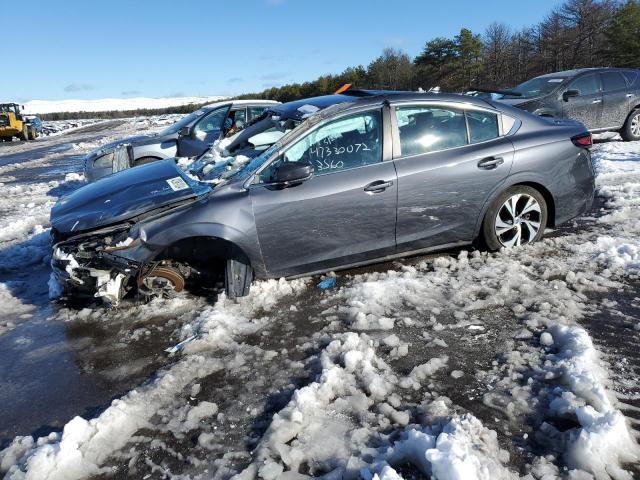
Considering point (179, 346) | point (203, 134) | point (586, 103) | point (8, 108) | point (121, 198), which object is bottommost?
point (179, 346)

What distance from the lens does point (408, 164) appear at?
4.12 meters

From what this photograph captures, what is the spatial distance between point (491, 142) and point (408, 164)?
0.96m

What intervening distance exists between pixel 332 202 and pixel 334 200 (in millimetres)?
25

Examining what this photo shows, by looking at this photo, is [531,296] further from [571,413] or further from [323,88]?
[323,88]

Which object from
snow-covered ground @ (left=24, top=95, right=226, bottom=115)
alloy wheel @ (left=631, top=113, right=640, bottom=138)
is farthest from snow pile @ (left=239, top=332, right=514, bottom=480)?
snow-covered ground @ (left=24, top=95, right=226, bottom=115)

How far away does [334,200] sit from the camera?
394 centimetres

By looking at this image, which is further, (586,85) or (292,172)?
(586,85)

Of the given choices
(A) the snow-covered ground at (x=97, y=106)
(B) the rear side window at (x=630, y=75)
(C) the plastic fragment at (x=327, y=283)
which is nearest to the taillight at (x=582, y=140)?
(C) the plastic fragment at (x=327, y=283)

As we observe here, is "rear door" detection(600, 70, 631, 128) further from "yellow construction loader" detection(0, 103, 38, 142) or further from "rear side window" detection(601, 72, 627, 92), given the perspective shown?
"yellow construction loader" detection(0, 103, 38, 142)

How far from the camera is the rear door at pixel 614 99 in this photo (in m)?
10.0

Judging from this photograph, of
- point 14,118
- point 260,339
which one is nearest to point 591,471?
point 260,339

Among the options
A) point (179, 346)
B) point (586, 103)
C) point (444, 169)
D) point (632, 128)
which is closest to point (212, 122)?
point (444, 169)

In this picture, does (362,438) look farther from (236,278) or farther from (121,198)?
(121,198)

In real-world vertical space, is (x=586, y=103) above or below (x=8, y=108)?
below
